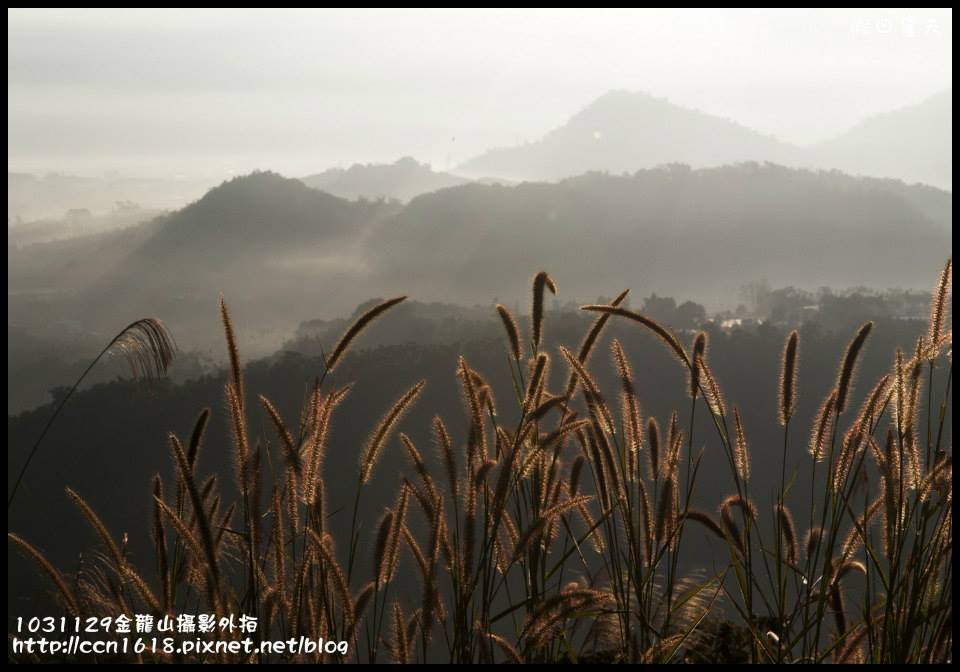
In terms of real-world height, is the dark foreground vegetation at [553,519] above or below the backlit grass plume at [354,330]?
below

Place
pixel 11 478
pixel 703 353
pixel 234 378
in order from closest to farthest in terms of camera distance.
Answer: pixel 234 378 → pixel 703 353 → pixel 11 478

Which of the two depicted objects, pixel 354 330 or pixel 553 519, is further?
pixel 553 519

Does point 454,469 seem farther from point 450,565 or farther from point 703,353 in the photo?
point 703,353

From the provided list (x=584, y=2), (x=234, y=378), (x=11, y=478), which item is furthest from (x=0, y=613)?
(x=584, y=2)

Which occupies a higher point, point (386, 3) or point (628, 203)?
point (628, 203)

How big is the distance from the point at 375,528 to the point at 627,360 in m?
0.75

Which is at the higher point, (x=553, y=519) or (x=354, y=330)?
(x=354, y=330)

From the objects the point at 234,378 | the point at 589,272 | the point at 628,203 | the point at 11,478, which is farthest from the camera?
the point at 628,203

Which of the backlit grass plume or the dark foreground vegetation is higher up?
the backlit grass plume

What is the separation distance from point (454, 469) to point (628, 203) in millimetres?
64765

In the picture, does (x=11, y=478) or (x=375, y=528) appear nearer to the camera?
(x=375, y=528)

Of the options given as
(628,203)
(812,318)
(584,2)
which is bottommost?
(812,318)

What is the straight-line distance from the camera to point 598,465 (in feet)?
6.98

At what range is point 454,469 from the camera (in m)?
2.06
